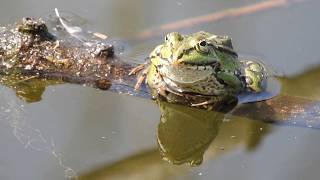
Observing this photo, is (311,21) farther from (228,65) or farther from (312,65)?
(228,65)

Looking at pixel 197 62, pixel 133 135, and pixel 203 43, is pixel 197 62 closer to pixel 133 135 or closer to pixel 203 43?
pixel 203 43

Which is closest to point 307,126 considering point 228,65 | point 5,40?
point 228,65

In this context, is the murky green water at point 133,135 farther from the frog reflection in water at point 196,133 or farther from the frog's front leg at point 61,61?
the frog's front leg at point 61,61

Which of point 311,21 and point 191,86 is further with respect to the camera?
point 311,21

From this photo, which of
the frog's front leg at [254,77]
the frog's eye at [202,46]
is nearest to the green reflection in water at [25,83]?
the frog's eye at [202,46]

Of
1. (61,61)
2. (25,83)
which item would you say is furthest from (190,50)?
(25,83)

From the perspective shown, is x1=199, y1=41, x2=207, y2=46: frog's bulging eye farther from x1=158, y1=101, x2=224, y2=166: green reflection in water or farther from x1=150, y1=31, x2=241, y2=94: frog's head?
x1=158, y1=101, x2=224, y2=166: green reflection in water
